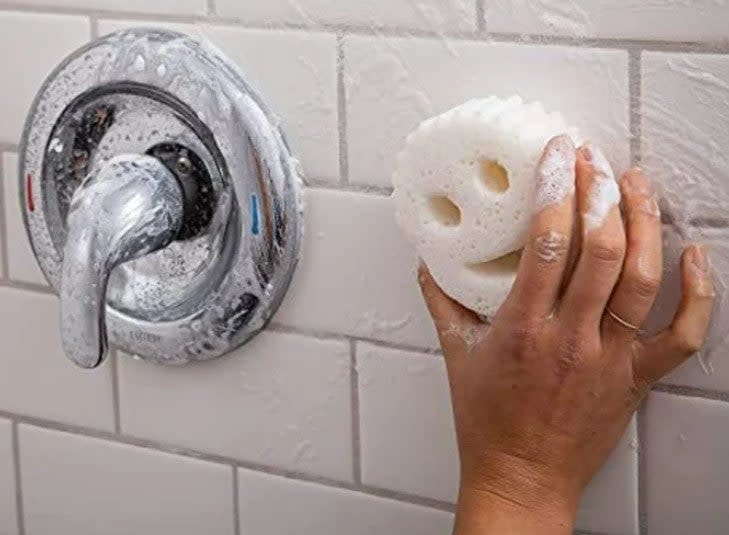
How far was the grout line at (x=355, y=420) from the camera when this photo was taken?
1.03 metres

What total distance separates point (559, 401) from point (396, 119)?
0.71 ft

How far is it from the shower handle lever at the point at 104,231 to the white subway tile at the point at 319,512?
20cm

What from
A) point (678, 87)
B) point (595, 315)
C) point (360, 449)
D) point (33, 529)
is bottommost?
point (33, 529)

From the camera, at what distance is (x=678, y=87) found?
0.87 m

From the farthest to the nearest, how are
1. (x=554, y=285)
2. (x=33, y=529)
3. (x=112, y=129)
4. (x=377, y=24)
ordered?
(x=33, y=529)
(x=112, y=129)
(x=377, y=24)
(x=554, y=285)

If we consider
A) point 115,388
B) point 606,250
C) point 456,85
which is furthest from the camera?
point 115,388

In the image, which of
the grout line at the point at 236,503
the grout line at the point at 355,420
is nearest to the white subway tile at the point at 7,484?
the grout line at the point at 236,503

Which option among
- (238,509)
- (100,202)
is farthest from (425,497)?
(100,202)

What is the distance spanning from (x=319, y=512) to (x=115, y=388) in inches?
7.6

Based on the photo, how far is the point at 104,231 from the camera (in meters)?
0.96

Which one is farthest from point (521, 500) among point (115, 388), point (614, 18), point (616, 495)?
point (115, 388)

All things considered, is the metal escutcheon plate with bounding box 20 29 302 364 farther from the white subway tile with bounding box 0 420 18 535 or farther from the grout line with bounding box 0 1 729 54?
the white subway tile with bounding box 0 420 18 535

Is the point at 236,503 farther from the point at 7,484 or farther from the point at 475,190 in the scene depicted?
the point at 475,190

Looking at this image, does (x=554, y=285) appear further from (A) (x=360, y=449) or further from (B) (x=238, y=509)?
(B) (x=238, y=509)
